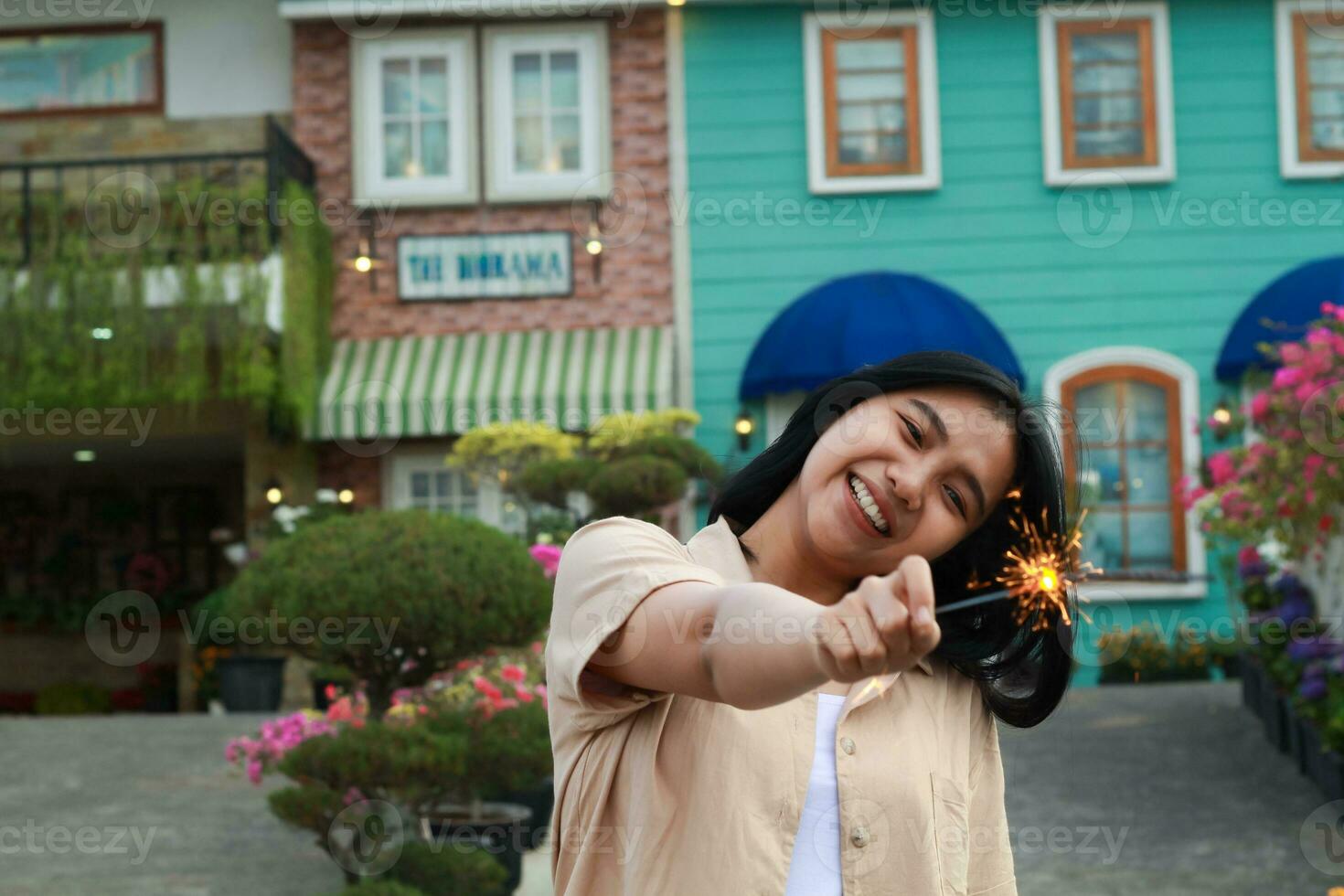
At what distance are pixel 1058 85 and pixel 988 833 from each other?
421 inches

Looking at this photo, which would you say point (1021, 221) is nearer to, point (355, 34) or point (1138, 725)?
point (1138, 725)

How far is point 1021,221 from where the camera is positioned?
11695 millimetres

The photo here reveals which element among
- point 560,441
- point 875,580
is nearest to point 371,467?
point 560,441

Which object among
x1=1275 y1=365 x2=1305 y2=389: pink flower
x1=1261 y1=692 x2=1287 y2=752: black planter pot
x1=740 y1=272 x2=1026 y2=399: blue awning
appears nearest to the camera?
x1=1275 y1=365 x2=1305 y2=389: pink flower

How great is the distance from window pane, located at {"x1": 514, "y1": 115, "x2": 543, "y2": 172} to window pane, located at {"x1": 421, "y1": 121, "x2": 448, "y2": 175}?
561mm

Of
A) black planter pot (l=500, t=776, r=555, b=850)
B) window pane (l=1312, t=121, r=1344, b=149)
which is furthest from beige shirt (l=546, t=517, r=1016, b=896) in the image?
window pane (l=1312, t=121, r=1344, b=149)

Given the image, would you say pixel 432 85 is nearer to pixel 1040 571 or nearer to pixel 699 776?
pixel 1040 571

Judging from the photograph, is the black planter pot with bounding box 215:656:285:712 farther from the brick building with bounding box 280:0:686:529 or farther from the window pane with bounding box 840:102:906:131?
the window pane with bounding box 840:102:906:131

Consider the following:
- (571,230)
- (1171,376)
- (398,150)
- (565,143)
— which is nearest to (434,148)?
(398,150)

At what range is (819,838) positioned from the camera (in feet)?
5.40

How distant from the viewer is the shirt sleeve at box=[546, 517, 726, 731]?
4.79ft

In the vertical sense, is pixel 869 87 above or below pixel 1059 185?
above

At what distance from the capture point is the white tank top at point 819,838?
163cm

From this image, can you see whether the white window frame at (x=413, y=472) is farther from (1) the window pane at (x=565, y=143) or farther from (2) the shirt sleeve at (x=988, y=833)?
(2) the shirt sleeve at (x=988, y=833)
